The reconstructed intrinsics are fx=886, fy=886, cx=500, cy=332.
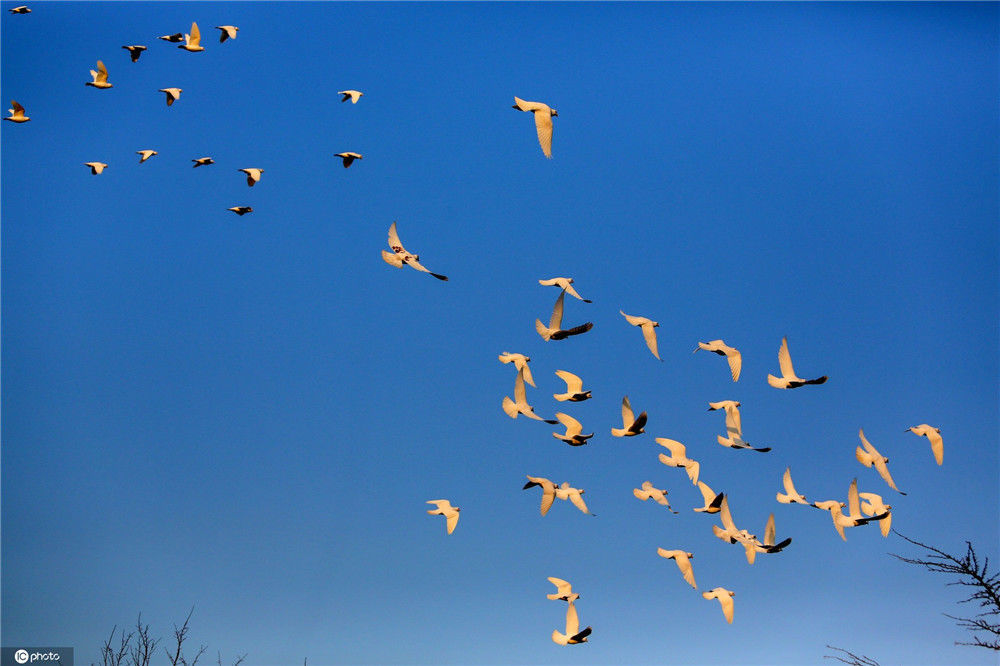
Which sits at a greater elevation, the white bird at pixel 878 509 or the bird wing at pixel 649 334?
the bird wing at pixel 649 334

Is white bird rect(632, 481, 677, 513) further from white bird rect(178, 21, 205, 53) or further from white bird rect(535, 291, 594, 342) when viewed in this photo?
white bird rect(178, 21, 205, 53)

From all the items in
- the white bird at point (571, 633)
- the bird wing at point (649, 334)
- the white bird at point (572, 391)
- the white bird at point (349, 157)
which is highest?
the white bird at point (349, 157)

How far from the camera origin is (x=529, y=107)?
10938 mm

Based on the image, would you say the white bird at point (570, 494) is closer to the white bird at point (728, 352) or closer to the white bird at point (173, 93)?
the white bird at point (728, 352)

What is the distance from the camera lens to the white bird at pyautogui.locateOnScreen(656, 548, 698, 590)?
41.4 ft

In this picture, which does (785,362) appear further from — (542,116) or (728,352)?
(542,116)

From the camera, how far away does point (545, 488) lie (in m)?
12.2

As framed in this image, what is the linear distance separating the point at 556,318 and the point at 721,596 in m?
4.73

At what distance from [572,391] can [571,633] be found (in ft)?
11.0

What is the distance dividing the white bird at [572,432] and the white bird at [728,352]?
7.40 ft

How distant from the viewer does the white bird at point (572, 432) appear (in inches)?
459

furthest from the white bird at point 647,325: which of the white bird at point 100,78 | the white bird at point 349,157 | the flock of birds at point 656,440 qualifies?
the white bird at point 100,78

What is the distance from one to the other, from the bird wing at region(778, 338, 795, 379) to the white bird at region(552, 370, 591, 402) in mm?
2732

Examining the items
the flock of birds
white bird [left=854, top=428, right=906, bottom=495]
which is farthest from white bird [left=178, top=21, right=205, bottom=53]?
white bird [left=854, top=428, right=906, bottom=495]
